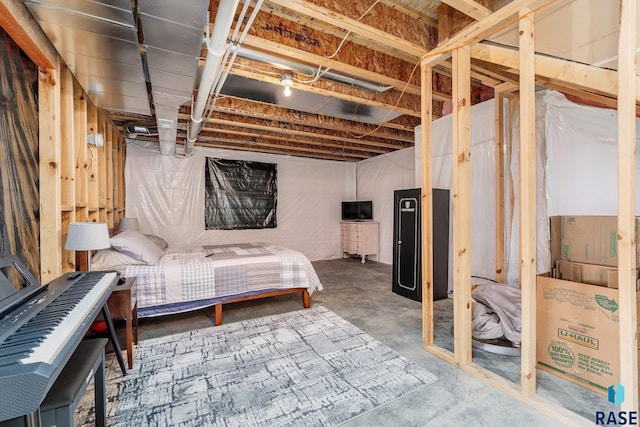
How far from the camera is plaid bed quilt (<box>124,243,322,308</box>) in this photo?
268 centimetres

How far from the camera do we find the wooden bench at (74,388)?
1030 mm

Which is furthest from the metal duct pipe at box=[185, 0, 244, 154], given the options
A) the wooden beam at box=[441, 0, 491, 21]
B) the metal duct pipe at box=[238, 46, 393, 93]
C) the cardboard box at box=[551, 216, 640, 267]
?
the cardboard box at box=[551, 216, 640, 267]

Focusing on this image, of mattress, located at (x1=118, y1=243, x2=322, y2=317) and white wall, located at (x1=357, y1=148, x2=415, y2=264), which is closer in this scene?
mattress, located at (x1=118, y1=243, x2=322, y2=317)

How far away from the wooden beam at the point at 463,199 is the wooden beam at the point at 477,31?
0.06m

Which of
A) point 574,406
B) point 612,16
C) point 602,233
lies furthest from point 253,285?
point 612,16

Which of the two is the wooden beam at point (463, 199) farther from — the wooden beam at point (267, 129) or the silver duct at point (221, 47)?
the wooden beam at point (267, 129)

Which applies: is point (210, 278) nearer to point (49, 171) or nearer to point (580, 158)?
point (49, 171)

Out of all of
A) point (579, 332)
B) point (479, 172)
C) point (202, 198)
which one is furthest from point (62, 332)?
point (202, 198)

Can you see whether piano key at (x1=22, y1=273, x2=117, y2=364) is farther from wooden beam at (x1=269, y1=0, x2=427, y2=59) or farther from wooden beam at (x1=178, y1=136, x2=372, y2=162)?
wooden beam at (x1=178, y1=136, x2=372, y2=162)

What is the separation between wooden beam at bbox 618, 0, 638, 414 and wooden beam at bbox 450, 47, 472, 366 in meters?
0.81

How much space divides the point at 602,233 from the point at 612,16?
1.41 meters

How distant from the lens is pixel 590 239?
198 cm

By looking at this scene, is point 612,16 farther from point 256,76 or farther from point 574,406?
point 256,76

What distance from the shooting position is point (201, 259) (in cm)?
315
